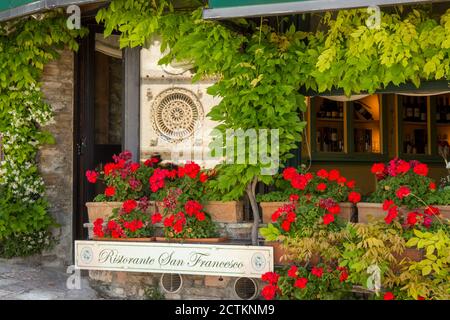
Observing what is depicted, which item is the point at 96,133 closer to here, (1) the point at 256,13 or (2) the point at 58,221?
(2) the point at 58,221

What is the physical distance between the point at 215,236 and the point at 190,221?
27 cm

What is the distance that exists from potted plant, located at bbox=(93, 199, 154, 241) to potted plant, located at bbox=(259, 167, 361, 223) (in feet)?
3.60

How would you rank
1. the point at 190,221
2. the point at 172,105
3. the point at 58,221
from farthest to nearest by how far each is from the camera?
the point at 58,221 < the point at 172,105 < the point at 190,221

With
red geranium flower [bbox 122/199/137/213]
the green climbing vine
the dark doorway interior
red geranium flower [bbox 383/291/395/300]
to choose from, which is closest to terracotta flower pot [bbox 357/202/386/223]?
red geranium flower [bbox 383/291/395/300]

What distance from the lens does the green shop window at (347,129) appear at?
909 cm

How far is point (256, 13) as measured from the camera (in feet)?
16.8

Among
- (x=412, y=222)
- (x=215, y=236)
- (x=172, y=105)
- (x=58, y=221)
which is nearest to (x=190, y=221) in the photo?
(x=215, y=236)

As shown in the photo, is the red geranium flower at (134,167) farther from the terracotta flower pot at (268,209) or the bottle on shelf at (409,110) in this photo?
the bottle on shelf at (409,110)

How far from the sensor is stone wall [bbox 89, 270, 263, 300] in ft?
20.4

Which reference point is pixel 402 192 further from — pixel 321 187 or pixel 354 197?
pixel 321 187

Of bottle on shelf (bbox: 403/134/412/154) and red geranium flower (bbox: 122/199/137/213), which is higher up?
bottle on shelf (bbox: 403/134/412/154)

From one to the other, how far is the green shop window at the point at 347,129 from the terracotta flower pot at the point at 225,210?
8.98ft

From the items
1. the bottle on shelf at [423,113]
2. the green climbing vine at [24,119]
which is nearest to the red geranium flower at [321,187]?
the green climbing vine at [24,119]

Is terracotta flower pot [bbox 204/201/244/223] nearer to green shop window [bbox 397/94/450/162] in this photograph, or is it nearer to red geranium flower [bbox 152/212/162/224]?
red geranium flower [bbox 152/212/162/224]
